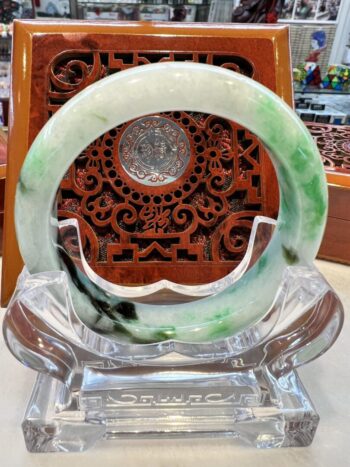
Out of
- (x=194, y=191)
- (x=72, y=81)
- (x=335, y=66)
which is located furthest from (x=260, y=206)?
(x=335, y=66)

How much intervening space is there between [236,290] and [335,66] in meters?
1.21

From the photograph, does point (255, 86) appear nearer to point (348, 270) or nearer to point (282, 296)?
point (282, 296)

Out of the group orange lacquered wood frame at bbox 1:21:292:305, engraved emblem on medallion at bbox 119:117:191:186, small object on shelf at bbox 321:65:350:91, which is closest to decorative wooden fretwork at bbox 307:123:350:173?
orange lacquered wood frame at bbox 1:21:292:305

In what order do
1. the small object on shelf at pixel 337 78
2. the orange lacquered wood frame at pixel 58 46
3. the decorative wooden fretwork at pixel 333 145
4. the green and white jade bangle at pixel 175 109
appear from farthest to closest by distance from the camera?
the small object on shelf at pixel 337 78 → the decorative wooden fretwork at pixel 333 145 → the orange lacquered wood frame at pixel 58 46 → the green and white jade bangle at pixel 175 109

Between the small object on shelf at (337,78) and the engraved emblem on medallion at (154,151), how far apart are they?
3.21ft

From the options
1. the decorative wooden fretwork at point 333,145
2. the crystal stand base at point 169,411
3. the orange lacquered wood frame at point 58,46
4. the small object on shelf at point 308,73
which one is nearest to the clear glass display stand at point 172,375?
the crystal stand base at point 169,411

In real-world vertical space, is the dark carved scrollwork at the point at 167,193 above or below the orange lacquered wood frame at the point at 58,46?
below

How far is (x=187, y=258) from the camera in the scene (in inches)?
30.7

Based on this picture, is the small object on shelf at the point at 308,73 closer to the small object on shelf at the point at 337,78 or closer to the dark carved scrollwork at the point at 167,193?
the small object on shelf at the point at 337,78

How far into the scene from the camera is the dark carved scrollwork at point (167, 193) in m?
0.75

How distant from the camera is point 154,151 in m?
0.75

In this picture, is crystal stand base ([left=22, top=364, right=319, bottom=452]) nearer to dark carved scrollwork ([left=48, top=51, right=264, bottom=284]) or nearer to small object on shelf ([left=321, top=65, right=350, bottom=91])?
dark carved scrollwork ([left=48, top=51, right=264, bottom=284])

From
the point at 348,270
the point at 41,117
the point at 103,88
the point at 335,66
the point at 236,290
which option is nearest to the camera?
the point at 103,88

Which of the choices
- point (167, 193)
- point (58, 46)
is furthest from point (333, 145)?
point (58, 46)
